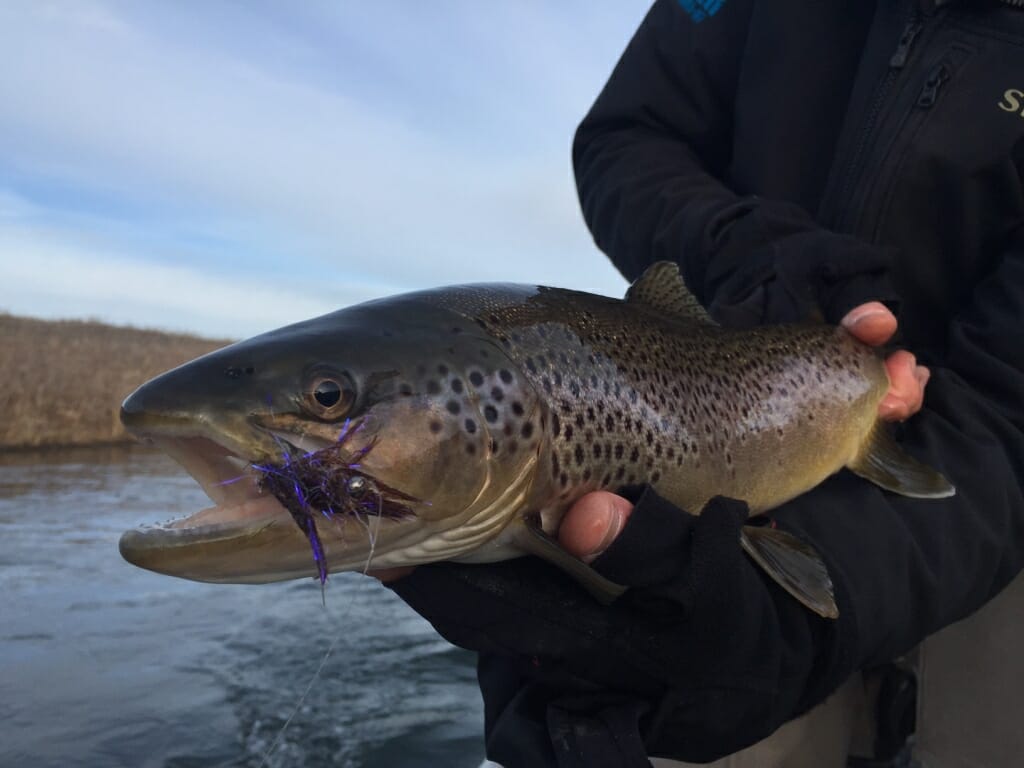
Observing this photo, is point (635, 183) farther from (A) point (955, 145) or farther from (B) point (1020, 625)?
(B) point (1020, 625)

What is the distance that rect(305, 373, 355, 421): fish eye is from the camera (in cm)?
148

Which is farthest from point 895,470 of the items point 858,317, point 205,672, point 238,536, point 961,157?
point 205,672

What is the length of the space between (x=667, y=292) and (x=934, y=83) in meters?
1.12

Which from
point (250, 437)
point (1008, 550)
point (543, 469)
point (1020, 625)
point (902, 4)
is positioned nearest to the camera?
point (250, 437)

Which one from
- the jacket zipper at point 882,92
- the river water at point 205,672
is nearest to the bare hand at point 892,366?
the jacket zipper at point 882,92

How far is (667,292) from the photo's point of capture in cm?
233

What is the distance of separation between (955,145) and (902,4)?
1.91 ft

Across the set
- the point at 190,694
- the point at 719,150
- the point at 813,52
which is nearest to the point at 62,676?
the point at 190,694

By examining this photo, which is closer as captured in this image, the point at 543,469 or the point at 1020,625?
the point at 543,469

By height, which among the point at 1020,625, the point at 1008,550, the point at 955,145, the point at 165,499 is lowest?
the point at 165,499

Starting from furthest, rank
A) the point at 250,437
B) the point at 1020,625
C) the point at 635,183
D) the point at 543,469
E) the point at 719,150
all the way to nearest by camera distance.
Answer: the point at 719,150
the point at 635,183
the point at 1020,625
the point at 543,469
the point at 250,437

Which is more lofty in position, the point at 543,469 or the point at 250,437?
the point at 250,437

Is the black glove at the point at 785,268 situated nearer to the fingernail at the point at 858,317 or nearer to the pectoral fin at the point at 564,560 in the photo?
the fingernail at the point at 858,317

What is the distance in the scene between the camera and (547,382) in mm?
1781
